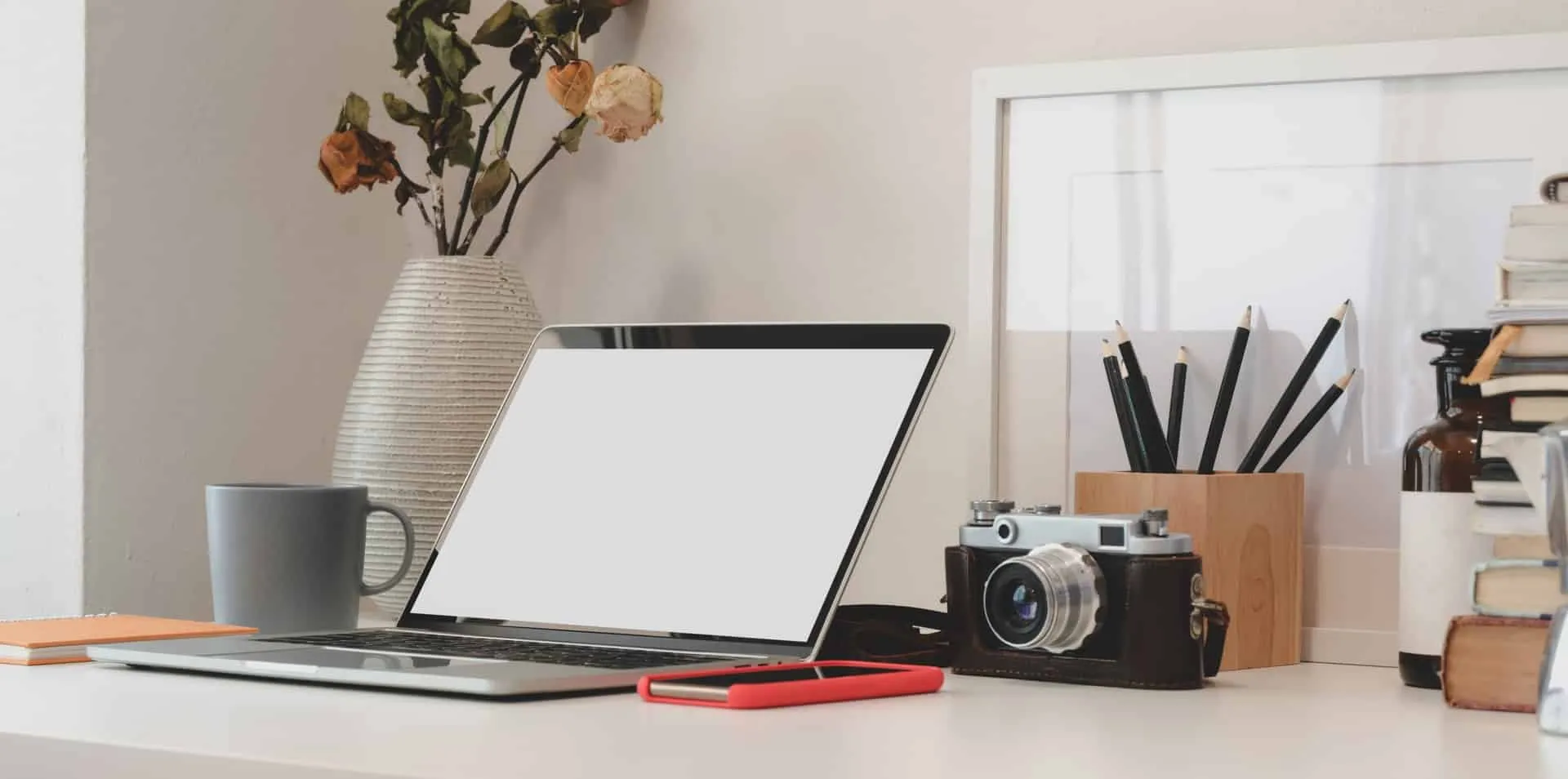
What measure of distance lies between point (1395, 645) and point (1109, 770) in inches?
17.2

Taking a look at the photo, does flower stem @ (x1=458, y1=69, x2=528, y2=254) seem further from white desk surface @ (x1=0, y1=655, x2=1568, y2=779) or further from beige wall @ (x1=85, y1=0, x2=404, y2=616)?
white desk surface @ (x1=0, y1=655, x2=1568, y2=779)

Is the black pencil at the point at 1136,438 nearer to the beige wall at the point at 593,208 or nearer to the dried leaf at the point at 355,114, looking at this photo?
the beige wall at the point at 593,208

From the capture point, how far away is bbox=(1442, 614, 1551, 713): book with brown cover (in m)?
0.66

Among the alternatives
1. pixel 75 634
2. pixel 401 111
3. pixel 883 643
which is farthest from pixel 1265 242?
pixel 75 634

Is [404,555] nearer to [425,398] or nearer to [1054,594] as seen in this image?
[425,398]

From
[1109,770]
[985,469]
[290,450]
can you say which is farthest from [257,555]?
[1109,770]

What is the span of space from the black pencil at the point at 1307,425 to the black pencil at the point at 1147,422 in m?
0.06

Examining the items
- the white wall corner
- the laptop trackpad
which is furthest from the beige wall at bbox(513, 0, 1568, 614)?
the laptop trackpad

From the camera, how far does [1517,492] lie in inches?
26.5

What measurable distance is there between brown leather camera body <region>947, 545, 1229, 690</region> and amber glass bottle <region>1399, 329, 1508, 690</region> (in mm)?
94

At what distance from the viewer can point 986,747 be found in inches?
21.9

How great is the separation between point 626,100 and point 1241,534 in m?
0.44

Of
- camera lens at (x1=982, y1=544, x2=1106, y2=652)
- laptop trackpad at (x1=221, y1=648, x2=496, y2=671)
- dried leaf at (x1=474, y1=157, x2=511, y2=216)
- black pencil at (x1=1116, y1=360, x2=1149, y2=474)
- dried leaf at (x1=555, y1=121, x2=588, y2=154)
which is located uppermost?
dried leaf at (x1=555, y1=121, x2=588, y2=154)

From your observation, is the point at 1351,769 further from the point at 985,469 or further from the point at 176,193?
the point at 176,193
